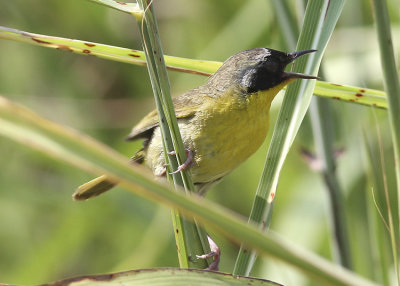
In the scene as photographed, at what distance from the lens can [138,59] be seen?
2.02 m

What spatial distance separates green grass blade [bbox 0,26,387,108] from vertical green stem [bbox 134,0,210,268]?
0.26 meters

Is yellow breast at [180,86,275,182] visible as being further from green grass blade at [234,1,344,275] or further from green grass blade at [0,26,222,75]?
green grass blade at [234,1,344,275]

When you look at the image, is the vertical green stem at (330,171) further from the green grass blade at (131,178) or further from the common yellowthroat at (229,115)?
the green grass blade at (131,178)

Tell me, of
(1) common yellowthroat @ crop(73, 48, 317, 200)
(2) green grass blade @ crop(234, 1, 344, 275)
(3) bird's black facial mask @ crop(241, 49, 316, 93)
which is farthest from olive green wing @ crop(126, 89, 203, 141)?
(2) green grass blade @ crop(234, 1, 344, 275)

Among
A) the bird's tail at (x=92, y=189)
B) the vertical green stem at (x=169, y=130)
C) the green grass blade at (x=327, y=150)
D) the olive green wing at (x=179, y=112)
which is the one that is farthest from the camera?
the bird's tail at (x=92, y=189)

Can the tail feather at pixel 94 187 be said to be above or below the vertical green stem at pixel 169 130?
above

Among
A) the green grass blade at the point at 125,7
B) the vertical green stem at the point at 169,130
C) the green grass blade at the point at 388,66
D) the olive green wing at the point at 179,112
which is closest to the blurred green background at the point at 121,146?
the olive green wing at the point at 179,112

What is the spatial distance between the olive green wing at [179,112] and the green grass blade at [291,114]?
3.07 ft

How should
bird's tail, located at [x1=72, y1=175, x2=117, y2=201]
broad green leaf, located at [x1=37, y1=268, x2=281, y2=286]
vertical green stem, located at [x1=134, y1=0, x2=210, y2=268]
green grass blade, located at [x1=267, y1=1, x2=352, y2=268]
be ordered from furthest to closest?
bird's tail, located at [x1=72, y1=175, x2=117, y2=201] → green grass blade, located at [x1=267, y1=1, x2=352, y2=268] → vertical green stem, located at [x1=134, y1=0, x2=210, y2=268] → broad green leaf, located at [x1=37, y1=268, x2=281, y2=286]

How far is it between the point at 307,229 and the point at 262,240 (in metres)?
3.21

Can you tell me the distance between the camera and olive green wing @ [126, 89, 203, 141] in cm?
287

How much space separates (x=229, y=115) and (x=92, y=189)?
91 centimetres

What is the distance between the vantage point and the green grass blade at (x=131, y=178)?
916 mm

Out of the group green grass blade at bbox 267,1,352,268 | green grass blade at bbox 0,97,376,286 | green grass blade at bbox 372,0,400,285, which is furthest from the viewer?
green grass blade at bbox 267,1,352,268
